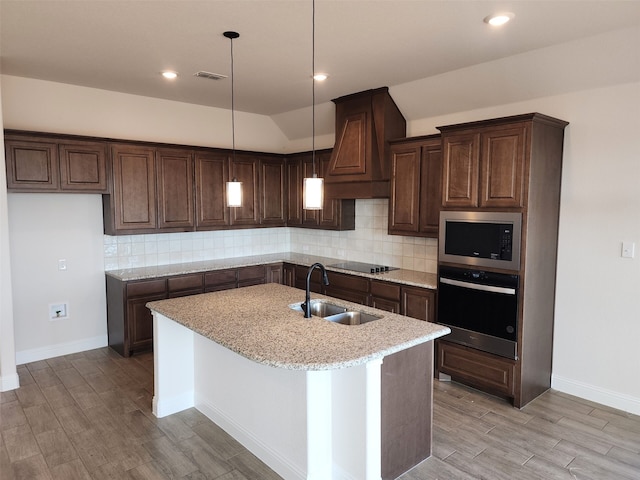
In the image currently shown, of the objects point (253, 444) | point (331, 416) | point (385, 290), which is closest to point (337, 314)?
point (331, 416)

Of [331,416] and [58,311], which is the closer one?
[331,416]

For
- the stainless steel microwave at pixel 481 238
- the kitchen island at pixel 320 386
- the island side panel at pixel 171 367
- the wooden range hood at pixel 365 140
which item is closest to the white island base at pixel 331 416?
the kitchen island at pixel 320 386

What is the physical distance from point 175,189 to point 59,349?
2054 millimetres

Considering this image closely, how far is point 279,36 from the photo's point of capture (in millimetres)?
3057

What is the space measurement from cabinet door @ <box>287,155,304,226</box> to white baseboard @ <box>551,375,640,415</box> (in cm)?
341

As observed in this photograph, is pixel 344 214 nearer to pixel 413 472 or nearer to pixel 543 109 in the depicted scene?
pixel 543 109

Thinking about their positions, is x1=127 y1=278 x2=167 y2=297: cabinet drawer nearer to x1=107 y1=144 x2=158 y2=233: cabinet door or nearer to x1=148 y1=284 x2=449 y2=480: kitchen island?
x1=107 y1=144 x2=158 y2=233: cabinet door

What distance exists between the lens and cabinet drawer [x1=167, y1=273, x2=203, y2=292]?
4688mm

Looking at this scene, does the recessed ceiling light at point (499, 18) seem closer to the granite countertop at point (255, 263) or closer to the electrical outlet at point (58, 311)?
the granite countertop at point (255, 263)

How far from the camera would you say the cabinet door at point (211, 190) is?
16.6 feet

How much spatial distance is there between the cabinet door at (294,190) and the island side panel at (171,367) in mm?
2745

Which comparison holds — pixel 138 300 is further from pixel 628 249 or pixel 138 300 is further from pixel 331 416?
pixel 628 249

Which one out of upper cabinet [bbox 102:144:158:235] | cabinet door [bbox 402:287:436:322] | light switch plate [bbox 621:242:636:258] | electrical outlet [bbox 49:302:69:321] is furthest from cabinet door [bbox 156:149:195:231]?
light switch plate [bbox 621:242:636:258]

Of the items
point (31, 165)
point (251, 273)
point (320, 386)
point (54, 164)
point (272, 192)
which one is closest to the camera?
point (320, 386)
